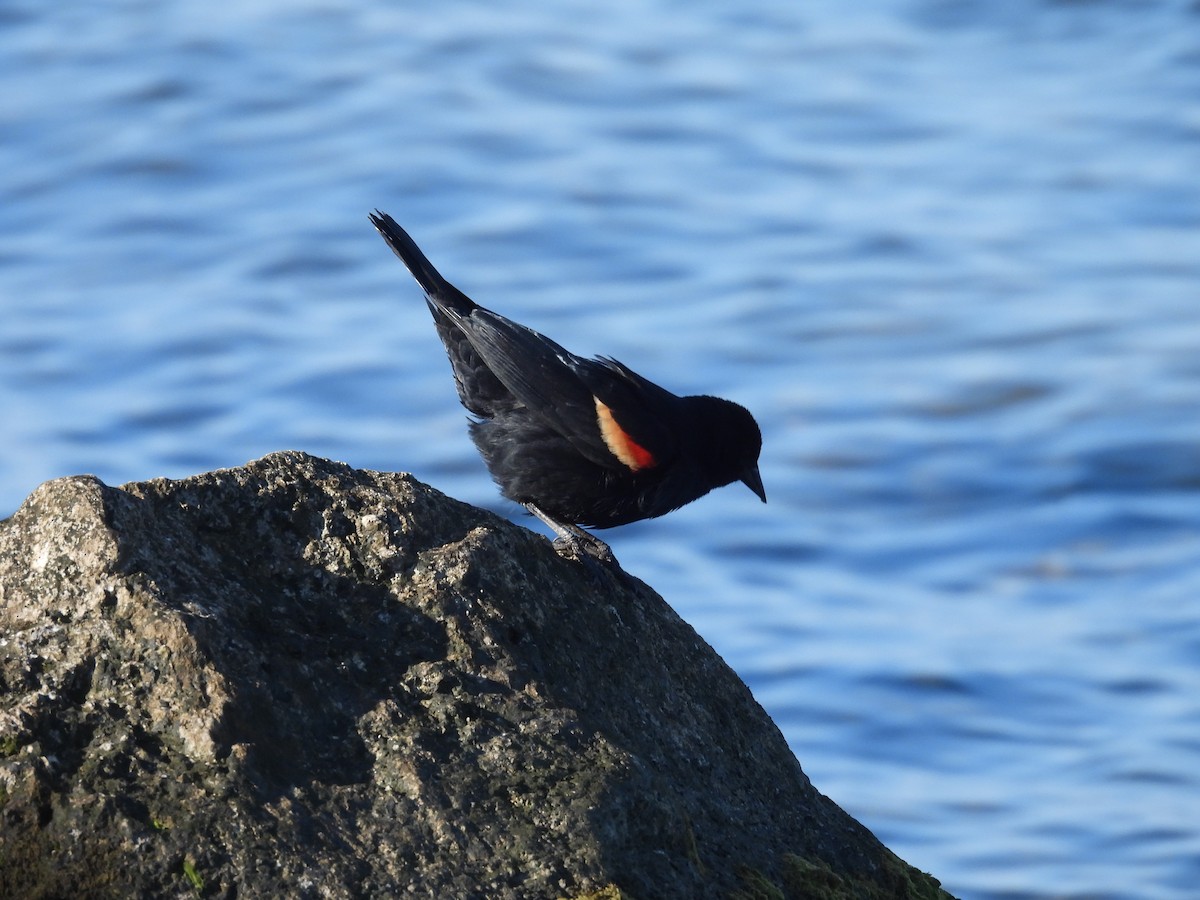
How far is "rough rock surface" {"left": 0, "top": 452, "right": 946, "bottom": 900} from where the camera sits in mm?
3443

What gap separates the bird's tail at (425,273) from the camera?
664cm

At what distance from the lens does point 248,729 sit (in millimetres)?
3590

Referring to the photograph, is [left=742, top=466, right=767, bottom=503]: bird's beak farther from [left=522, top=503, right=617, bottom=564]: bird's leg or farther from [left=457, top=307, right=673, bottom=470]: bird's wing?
[left=522, top=503, right=617, bottom=564]: bird's leg

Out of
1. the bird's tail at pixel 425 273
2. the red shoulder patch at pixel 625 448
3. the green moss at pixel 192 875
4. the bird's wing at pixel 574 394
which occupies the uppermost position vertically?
the bird's tail at pixel 425 273

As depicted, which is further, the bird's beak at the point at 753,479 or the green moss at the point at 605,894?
the bird's beak at the point at 753,479

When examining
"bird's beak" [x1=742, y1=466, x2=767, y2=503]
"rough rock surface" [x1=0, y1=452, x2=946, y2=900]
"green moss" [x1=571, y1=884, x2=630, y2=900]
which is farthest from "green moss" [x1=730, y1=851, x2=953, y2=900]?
"bird's beak" [x1=742, y1=466, x2=767, y2=503]

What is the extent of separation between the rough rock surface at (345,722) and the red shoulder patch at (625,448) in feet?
4.57

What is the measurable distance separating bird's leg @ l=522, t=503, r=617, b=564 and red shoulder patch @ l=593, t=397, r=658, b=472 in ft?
0.99

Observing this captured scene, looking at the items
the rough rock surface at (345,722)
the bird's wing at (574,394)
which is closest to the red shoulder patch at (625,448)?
the bird's wing at (574,394)

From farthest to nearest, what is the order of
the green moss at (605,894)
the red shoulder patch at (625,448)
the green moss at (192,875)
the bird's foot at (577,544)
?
the red shoulder patch at (625,448)
the bird's foot at (577,544)
the green moss at (605,894)
the green moss at (192,875)

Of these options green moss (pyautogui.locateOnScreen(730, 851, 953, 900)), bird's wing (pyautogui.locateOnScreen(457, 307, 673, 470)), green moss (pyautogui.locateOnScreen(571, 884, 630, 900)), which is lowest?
green moss (pyautogui.locateOnScreen(571, 884, 630, 900))

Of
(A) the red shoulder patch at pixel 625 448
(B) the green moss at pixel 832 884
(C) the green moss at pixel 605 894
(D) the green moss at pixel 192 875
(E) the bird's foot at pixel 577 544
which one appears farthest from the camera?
(A) the red shoulder patch at pixel 625 448

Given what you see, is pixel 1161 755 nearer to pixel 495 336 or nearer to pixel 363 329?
pixel 495 336

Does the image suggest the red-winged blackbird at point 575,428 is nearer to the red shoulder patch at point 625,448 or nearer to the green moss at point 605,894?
the red shoulder patch at point 625,448
